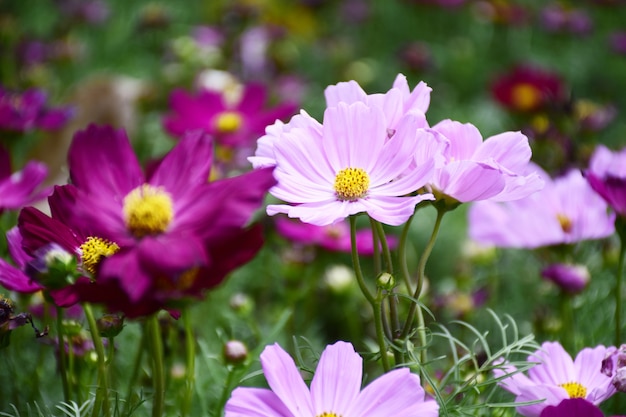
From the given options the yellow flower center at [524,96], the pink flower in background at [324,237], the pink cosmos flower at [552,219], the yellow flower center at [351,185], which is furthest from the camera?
the yellow flower center at [524,96]

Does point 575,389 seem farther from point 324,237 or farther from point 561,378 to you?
point 324,237

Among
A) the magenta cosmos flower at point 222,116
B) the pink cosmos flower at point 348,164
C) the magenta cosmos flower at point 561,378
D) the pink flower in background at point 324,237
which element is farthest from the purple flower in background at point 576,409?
the magenta cosmos flower at point 222,116

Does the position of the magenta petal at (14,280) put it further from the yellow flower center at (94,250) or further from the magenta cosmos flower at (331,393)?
the magenta cosmos flower at (331,393)

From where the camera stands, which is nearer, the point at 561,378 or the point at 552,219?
the point at 561,378

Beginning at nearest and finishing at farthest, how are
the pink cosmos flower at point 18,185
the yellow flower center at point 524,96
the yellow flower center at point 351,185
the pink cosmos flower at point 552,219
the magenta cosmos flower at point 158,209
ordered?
the magenta cosmos flower at point 158,209 → the yellow flower center at point 351,185 → the pink cosmos flower at point 18,185 → the pink cosmos flower at point 552,219 → the yellow flower center at point 524,96

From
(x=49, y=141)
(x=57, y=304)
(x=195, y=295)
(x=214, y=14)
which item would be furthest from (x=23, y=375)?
(x=214, y=14)

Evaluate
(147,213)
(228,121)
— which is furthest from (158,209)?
(228,121)
